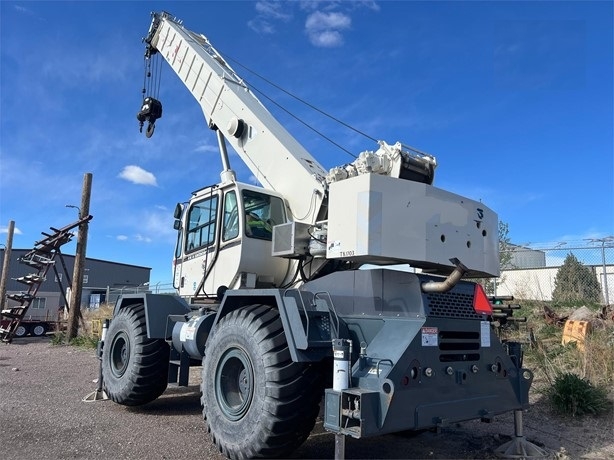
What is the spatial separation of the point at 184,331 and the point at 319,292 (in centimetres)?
238

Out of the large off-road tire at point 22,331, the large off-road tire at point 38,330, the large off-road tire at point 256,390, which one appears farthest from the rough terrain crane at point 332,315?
the large off-road tire at point 38,330

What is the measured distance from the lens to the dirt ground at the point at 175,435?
5457mm

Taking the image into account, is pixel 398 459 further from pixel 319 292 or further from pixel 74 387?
pixel 74 387

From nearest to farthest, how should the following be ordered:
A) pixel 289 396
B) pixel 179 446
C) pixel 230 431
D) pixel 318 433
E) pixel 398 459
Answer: pixel 289 396 < pixel 230 431 < pixel 398 459 < pixel 179 446 < pixel 318 433

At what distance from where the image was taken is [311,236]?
20.2 ft

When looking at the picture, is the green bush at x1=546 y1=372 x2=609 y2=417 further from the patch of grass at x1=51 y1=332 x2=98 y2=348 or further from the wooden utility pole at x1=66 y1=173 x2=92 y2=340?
the wooden utility pole at x1=66 y1=173 x2=92 y2=340

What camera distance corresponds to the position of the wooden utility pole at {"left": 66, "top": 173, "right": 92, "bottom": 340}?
58.7ft

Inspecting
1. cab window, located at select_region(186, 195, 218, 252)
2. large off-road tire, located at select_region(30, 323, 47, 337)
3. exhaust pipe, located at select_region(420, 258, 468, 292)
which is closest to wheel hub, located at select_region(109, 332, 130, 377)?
cab window, located at select_region(186, 195, 218, 252)

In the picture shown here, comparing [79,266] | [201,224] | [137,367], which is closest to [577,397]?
[201,224]

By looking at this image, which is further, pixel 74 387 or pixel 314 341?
pixel 74 387

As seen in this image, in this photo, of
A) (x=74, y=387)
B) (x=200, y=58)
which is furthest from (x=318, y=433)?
(x=200, y=58)

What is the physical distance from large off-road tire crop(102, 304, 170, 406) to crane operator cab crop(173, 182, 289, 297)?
2.83 feet

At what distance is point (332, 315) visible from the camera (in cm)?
489

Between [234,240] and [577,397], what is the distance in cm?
527
